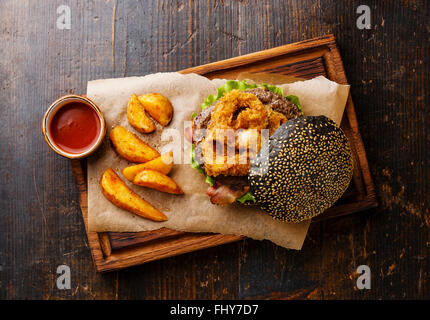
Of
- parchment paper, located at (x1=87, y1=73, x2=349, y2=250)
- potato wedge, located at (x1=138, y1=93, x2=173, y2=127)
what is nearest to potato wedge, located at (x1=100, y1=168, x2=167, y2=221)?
parchment paper, located at (x1=87, y1=73, x2=349, y2=250)

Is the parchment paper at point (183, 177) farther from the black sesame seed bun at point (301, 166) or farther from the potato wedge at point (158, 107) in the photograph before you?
the black sesame seed bun at point (301, 166)

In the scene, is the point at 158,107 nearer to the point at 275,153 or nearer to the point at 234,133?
the point at 234,133

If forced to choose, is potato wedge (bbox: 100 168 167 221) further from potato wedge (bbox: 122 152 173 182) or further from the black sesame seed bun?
the black sesame seed bun

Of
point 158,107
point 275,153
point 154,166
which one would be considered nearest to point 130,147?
point 154,166

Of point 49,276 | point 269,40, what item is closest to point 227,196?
point 269,40

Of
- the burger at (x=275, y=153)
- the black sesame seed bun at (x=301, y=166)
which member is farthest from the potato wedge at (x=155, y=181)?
the black sesame seed bun at (x=301, y=166)
